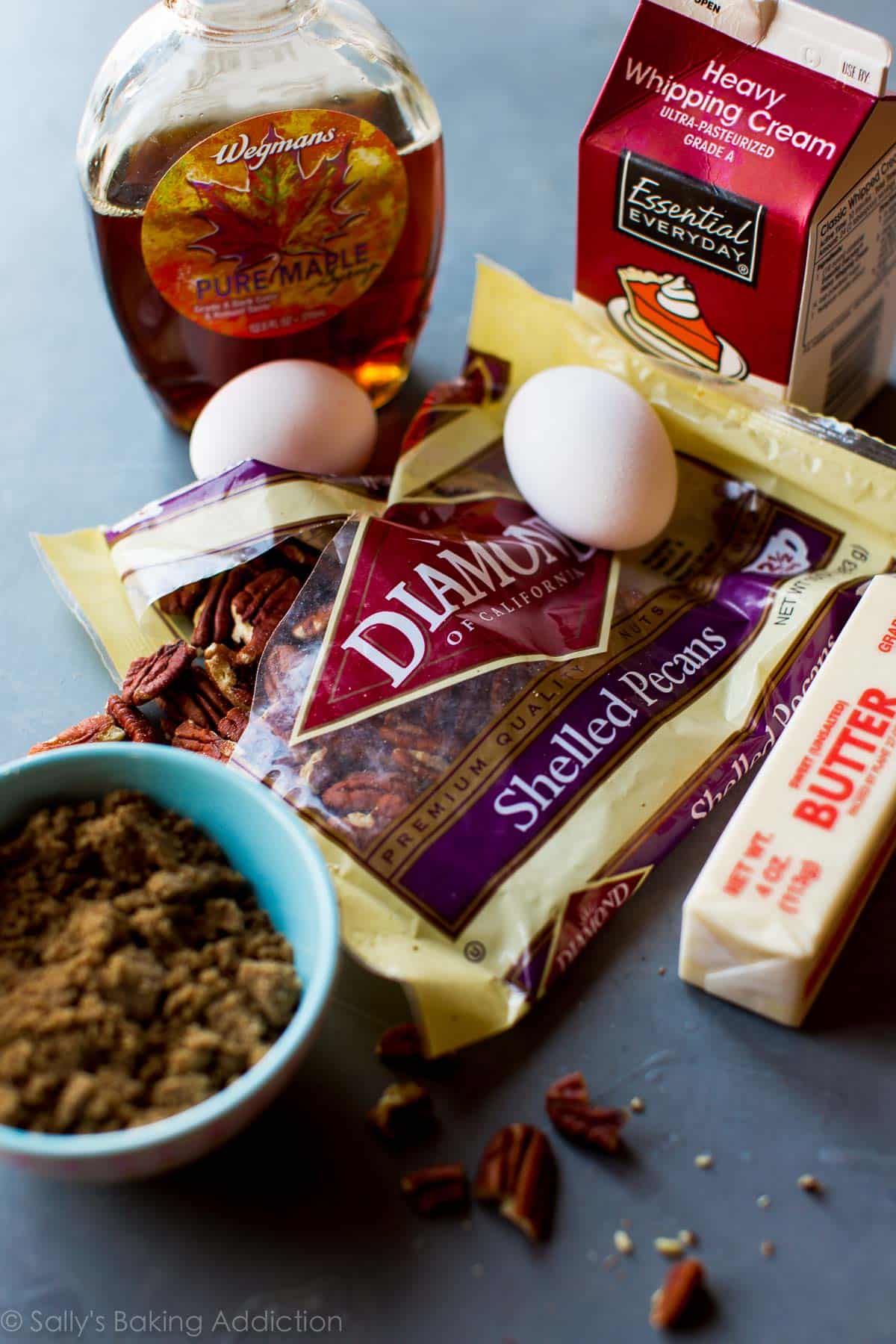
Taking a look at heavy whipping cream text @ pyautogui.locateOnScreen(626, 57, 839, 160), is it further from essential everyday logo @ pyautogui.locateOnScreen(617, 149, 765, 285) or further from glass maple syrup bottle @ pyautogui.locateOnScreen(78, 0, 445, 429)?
glass maple syrup bottle @ pyautogui.locateOnScreen(78, 0, 445, 429)

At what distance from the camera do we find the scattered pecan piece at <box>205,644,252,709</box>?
870 millimetres

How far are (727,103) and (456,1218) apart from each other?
0.75 metres

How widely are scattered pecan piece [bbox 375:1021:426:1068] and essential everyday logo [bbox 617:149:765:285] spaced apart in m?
0.58

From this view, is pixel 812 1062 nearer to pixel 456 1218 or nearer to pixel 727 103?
pixel 456 1218

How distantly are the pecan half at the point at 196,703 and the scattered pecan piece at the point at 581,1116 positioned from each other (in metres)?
0.34

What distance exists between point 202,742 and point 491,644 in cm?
20

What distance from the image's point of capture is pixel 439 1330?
2.05 feet

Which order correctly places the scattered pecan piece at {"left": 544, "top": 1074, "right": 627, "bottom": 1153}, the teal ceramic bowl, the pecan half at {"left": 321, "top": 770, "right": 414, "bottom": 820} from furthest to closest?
the pecan half at {"left": 321, "top": 770, "right": 414, "bottom": 820} < the scattered pecan piece at {"left": 544, "top": 1074, "right": 627, "bottom": 1153} < the teal ceramic bowl

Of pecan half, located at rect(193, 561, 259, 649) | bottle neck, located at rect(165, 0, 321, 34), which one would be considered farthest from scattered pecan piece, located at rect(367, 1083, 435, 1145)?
bottle neck, located at rect(165, 0, 321, 34)

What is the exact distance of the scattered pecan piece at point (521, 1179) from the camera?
65 cm

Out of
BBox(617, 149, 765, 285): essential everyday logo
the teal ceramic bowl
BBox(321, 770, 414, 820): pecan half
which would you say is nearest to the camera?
the teal ceramic bowl

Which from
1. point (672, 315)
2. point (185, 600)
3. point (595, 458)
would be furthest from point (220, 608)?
point (672, 315)

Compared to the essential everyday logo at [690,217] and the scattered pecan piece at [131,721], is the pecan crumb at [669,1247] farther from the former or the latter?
the essential everyday logo at [690,217]

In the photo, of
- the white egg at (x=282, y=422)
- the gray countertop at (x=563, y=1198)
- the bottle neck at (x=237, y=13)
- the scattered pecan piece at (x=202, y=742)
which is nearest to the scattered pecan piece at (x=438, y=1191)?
the gray countertop at (x=563, y=1198)
